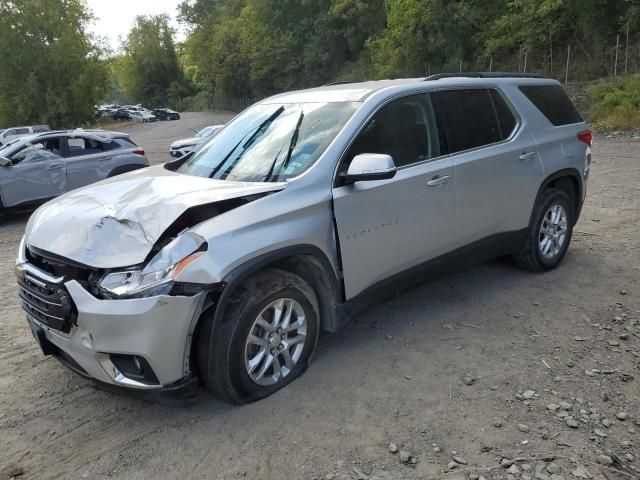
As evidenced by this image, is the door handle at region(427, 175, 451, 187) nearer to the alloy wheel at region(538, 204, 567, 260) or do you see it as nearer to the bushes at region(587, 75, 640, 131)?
the alloy wheel at region(538, 204, 567, 260)

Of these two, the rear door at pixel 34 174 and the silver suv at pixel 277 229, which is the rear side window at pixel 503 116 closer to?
the silver suv at pixel 277 229

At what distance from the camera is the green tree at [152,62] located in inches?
3273

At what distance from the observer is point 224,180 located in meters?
3.70

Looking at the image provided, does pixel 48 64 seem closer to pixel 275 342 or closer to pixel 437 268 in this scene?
pixel 437 268

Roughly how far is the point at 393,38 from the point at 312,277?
1301 inches

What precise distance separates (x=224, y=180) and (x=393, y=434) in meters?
1.91

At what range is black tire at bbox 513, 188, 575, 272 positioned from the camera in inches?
198

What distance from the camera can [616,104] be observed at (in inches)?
730

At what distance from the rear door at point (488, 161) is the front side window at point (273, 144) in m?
0.98

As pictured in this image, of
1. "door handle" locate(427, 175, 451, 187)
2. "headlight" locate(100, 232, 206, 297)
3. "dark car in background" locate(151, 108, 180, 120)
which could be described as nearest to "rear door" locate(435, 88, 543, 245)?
"door handle" locate(427, 175, 451, 187)

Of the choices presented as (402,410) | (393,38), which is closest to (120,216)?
(402,410)

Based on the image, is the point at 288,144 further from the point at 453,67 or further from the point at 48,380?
the point at 453,67

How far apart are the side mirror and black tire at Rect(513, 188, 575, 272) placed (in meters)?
2.19

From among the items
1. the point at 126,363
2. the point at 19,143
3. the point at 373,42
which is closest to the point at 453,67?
the point at 373,42
